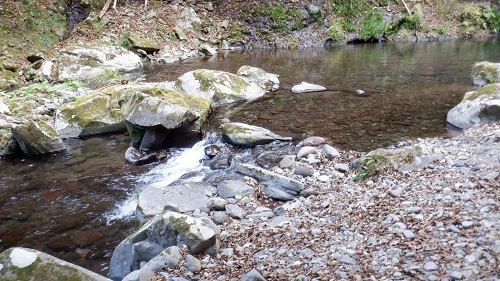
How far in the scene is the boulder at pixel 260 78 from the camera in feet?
37.6

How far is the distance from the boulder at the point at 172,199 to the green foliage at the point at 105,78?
21.9 feet

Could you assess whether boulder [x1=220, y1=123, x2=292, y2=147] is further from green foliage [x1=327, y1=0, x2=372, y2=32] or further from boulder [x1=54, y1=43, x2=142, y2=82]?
green foliage [x1=327, y1=0, x2=372, y2=32]

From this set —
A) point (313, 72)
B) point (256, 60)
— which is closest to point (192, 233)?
point (313, 72)

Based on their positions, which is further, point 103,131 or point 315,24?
point 315,24

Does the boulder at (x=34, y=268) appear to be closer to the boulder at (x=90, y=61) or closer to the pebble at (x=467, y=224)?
the pebble at (x=467, y=224)

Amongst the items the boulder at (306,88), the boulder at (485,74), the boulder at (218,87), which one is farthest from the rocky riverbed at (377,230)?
the boulder at (485,74)

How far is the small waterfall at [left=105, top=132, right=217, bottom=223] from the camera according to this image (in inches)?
208

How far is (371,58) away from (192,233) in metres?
13.9

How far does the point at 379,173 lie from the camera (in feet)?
16.5

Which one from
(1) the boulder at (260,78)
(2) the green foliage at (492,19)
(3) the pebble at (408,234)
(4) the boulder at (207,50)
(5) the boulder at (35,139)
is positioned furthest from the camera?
(2) the green foliage at (492,19)

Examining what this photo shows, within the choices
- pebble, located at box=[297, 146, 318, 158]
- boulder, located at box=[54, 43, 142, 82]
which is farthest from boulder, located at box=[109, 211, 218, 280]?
boulder, located at box=[54, 43, 142, 82]

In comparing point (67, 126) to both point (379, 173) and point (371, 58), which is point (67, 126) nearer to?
point (379, 173)

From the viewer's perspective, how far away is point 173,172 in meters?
6.46

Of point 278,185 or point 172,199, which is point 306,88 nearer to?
point 278,185
